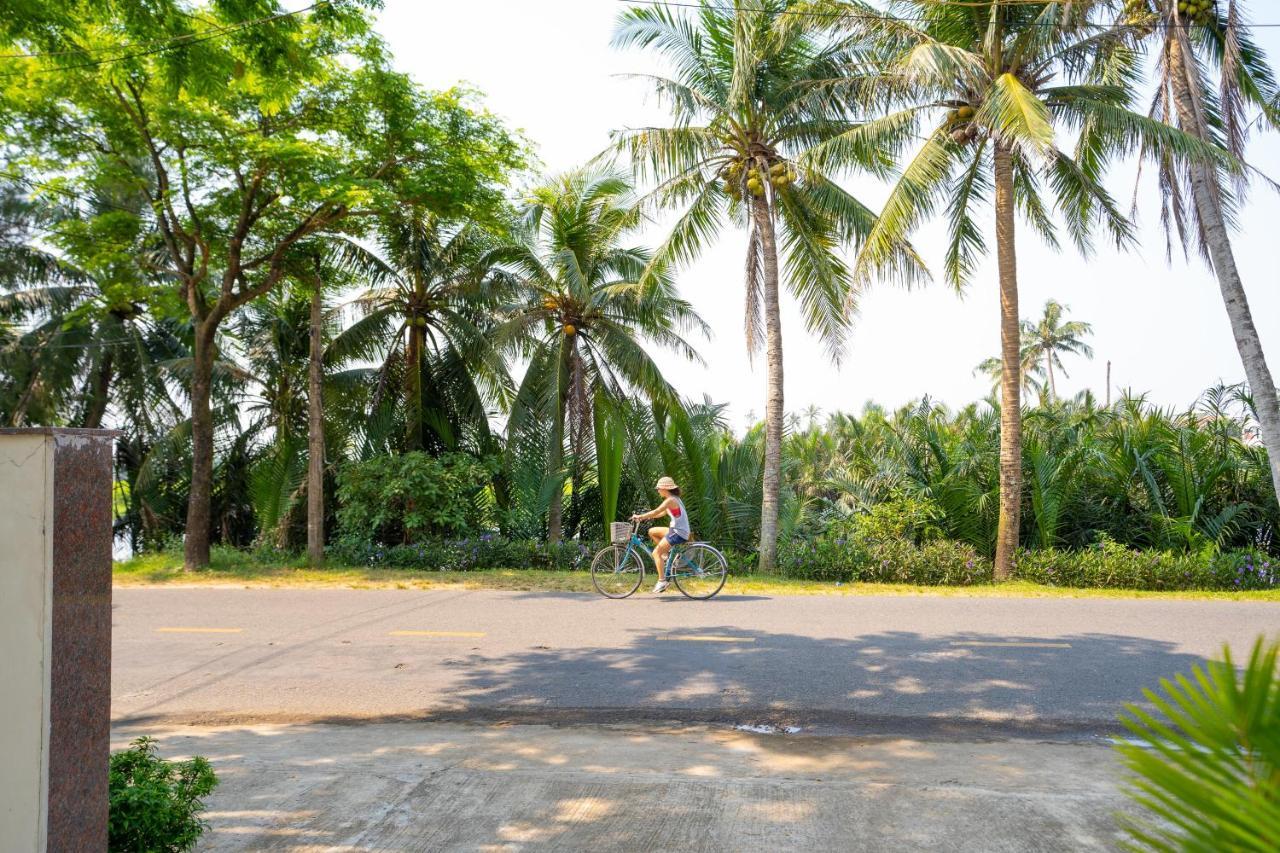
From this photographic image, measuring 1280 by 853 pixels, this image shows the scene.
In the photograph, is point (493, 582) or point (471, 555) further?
point (471, 555)

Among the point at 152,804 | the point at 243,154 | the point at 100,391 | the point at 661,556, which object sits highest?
the point at 243,154

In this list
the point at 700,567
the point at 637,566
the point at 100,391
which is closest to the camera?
the point at 700,567

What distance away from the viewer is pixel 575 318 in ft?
62.2

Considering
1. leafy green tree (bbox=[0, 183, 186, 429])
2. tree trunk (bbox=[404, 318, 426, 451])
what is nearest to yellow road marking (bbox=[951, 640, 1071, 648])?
tree trunk (bbox=[404, 318, 426, 451])

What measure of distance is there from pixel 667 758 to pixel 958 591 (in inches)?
360

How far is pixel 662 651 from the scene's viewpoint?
29.6 ft

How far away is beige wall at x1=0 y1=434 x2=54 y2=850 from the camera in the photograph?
10.1 ft

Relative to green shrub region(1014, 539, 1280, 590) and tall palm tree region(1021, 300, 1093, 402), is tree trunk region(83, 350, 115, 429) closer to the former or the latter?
green shrub region(1014, 539, 1280, 590)

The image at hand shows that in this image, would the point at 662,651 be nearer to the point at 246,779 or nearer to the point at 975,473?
the point at 246,779

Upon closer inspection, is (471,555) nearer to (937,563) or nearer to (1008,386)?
(937,563)

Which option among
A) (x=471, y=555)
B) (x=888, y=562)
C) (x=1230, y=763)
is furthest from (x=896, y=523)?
(x=1230, y=763)

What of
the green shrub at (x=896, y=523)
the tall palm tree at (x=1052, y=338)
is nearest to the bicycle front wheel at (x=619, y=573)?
the green shrub at (x=896, y=523)

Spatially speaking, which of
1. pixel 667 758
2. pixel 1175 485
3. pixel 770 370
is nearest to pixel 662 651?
pixel 667 758

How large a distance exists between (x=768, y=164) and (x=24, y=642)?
15.0 meters
